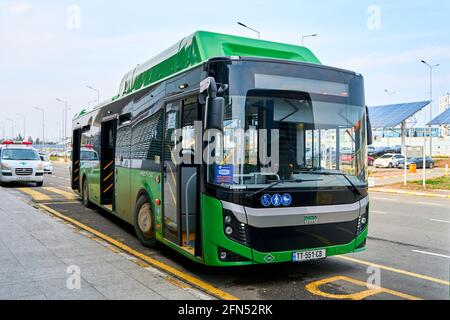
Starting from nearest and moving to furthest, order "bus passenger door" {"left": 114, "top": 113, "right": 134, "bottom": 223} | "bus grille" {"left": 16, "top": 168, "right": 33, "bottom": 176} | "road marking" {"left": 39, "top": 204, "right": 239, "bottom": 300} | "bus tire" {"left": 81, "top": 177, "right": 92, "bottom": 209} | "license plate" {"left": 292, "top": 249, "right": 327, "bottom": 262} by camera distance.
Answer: "road marking" {"left": 39, "top": 204, "right": 239, "bottom": 300}
"license plate" {"left": 292, "top": 249, "right": 327, "bottom": 262}
"bus passenger door" {"left": 114, "top": 113, "right": 134, "bottom": 223}
"bus tire" {"left": 81, "top": 177, "right": 92, "bottom": 209}
"bus grille" {"left": 16, "top": 168, "right": 33, "bottom": 176}

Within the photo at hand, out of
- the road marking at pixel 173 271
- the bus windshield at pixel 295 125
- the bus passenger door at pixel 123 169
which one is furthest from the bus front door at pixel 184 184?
the bus passenger door at pixel 123 169

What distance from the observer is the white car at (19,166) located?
790 inches

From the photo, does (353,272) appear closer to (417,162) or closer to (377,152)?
(417,162)

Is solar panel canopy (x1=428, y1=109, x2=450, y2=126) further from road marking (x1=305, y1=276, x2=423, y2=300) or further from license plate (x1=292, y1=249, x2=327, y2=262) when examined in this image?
license plate (x1=292, y1=249, x2=327, y2=262)

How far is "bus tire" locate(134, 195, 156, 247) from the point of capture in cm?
767

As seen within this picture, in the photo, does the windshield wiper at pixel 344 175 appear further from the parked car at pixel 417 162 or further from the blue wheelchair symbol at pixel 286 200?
the parked car at pixel 417 162

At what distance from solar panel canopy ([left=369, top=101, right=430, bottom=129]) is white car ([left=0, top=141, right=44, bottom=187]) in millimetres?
35466

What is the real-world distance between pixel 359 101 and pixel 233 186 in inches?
90.8

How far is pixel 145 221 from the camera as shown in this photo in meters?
7.89

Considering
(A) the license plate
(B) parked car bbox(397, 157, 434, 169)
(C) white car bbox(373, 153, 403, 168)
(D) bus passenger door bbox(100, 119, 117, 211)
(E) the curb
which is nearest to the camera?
(A) the license plate

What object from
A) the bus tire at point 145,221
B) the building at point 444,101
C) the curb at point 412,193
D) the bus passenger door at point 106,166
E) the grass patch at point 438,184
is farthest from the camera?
the building at point 444,101

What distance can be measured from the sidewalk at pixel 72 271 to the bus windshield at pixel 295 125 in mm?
1597

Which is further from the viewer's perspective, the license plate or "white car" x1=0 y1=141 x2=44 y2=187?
"white car" x1=0 y1=141 x2=44 y2=187

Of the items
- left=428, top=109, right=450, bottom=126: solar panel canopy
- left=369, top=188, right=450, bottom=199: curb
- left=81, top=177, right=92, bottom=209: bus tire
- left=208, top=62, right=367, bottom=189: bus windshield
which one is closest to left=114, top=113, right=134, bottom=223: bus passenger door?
left=81, top=177, right=92, bottom=209: bus tire
